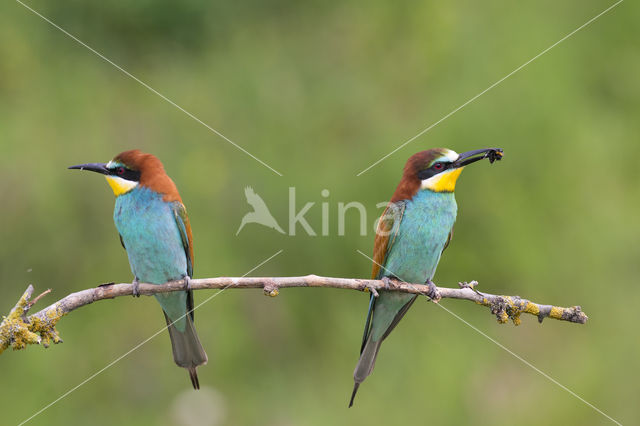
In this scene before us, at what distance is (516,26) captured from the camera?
6094mm

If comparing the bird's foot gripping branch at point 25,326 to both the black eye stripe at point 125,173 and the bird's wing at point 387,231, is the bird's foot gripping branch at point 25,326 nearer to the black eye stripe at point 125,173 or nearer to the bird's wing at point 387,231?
the black eye stripe at point 125,173

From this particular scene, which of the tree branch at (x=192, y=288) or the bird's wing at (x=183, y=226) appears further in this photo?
the bird's wing at (x=183, y=226)

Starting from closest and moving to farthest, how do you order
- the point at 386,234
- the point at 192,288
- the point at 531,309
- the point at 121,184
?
1. the point at 192,288
2. the point at 531,309
3. the point at 121,184
4. the point at 386,234

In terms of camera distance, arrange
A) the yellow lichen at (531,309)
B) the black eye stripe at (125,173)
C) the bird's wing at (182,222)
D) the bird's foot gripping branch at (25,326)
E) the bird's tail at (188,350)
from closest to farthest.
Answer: the bird's foot gripping branch at (25,326)
the yellow lichen at (531,309)
the bird's tail at (188,350)
the black eye stripe at (125,173)
the bird's wing at (182,222)

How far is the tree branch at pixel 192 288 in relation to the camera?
229 centimetres

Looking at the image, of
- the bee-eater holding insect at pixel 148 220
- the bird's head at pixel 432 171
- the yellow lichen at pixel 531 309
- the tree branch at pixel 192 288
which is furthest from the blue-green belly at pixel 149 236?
the yellow lichen at pixel 531 309

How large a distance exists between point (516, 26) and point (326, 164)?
6.35ft

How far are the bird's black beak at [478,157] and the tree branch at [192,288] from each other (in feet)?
1.66

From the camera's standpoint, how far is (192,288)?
2.46 m

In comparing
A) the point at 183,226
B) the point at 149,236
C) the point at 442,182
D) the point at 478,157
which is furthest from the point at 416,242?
the point at 149,236

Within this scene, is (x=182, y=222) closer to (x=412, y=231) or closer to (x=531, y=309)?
(x=412, y=231)

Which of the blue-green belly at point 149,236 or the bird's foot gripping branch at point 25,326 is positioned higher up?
the bird's foot gripping branch at point 25,326

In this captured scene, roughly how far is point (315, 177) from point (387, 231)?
2268 millimetres

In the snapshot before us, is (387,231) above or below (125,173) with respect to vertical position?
below
